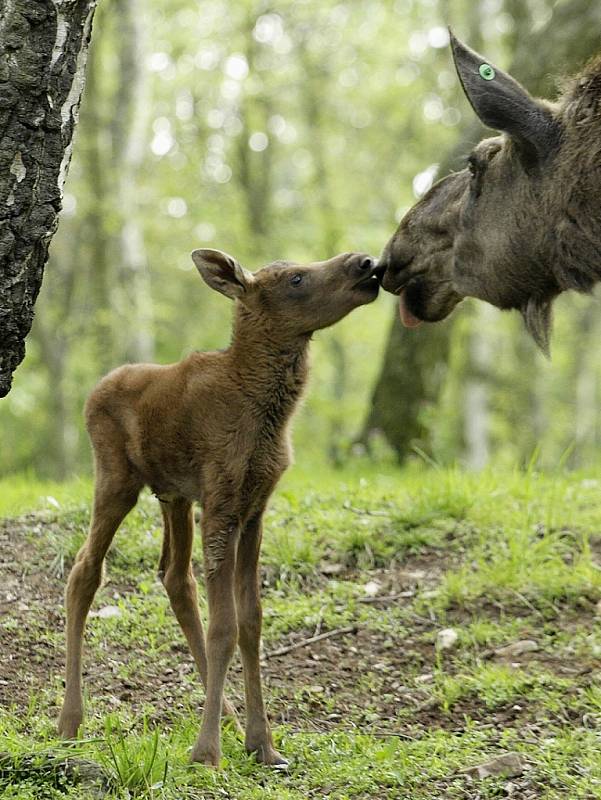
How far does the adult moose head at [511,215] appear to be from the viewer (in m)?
5.09

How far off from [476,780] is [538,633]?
174 centimetres

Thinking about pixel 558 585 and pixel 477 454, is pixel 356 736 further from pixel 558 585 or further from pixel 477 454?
pixel 477 454

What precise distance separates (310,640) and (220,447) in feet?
5.71

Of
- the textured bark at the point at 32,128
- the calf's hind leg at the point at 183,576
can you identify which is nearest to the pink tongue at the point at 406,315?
the calf's hind leg at the point at 183,576

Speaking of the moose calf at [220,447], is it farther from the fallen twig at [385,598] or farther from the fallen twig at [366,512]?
the fallen twig at [366,512]

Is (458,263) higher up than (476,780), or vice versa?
(458,263)

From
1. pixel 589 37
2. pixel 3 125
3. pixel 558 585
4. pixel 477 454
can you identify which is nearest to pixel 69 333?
pixel 477 454

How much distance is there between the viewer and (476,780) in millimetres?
4445

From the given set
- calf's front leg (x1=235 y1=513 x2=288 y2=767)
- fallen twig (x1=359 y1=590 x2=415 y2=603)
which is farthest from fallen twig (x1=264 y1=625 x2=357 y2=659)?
calf's front leg (x1=235 y1=513 x2=288 y2=767)

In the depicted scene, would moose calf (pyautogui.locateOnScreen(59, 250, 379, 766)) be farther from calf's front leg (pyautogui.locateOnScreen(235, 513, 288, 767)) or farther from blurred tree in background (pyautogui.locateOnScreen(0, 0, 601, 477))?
blurred tree in background (pyautogui.locateOnScreen(0, 0, 601, 477))

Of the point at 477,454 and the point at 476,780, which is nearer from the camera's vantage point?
the point at 476,780

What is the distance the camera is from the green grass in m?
4.40

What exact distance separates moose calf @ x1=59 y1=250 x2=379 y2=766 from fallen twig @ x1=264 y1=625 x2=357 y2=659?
847 mm

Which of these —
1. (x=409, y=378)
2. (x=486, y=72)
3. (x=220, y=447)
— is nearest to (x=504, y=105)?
(x=486, y=72)
